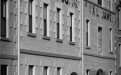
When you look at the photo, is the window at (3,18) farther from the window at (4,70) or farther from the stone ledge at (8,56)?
the window at (4,70)

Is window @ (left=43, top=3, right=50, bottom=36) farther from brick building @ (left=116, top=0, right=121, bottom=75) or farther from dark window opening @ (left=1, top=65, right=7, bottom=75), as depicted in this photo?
brick building @ (left=116, top=0, right=121, bottom=75)

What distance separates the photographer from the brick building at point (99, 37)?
41.5m

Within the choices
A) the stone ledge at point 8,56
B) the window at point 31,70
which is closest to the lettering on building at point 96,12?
the window at point 31,70

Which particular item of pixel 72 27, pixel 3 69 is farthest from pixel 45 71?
pixel 3 69

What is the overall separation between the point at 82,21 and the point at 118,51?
33.3 feet

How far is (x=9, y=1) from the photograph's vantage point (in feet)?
98.3

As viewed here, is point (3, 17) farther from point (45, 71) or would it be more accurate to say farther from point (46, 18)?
point (45, 71)

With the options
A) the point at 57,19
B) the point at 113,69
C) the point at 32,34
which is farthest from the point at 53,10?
the point at 113,69

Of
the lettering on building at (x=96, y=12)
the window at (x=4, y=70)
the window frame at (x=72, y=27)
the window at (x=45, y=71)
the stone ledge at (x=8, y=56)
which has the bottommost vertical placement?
the window at (x=45, y=71)

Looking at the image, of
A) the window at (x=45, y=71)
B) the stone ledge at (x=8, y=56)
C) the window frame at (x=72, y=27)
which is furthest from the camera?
the window frame at (x=72, y=27)

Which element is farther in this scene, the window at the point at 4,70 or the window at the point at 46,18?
the window at the point at 46,18

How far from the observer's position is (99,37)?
4472 cm

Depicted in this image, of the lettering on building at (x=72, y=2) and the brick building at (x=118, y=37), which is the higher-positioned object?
the lettering on building at (x=72, y=2)

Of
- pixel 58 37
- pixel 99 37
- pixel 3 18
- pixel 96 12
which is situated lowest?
pixel 58 37
